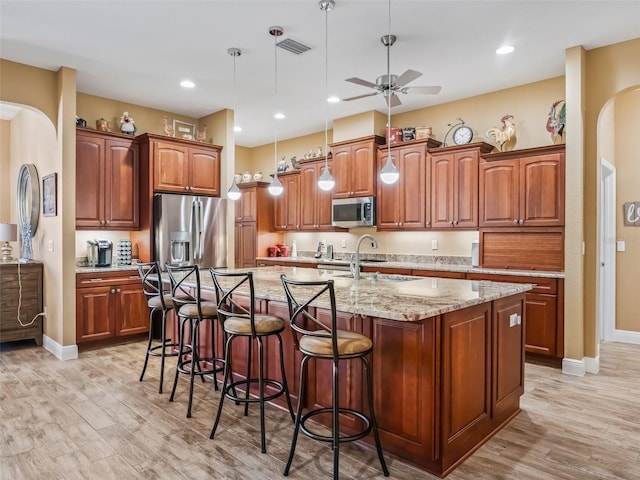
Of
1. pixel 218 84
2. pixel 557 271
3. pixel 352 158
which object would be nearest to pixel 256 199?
pixel 352 158

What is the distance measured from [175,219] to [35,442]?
9.83 ft

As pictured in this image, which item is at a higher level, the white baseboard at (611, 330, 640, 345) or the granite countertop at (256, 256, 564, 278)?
the granite countertop at (256, 256, 564, 278)

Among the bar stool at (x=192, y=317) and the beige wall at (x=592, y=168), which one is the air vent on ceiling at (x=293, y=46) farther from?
the beige wall at (x=592, y=168)

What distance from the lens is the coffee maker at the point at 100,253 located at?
16.4 feet

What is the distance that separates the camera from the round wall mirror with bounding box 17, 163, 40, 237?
5.14m

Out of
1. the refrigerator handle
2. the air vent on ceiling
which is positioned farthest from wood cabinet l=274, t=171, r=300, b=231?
the air vent on ceiling

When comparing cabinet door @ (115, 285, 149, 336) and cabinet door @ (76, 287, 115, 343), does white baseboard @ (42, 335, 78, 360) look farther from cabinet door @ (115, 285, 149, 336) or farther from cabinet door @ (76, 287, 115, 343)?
cabinet door @ (115, 285, 149, 336)

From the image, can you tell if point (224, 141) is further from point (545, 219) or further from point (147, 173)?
point (545, 219)

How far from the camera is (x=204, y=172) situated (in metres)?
5.73

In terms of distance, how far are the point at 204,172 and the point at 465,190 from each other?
3.41 metres

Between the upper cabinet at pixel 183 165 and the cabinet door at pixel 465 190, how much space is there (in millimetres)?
3194

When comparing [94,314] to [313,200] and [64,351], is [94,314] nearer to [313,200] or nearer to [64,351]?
[64,351]

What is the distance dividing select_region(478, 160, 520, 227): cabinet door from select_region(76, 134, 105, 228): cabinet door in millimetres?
4481

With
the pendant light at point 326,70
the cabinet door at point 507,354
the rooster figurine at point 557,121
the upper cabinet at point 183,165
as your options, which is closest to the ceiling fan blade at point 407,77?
the pendant light at point 326,70
